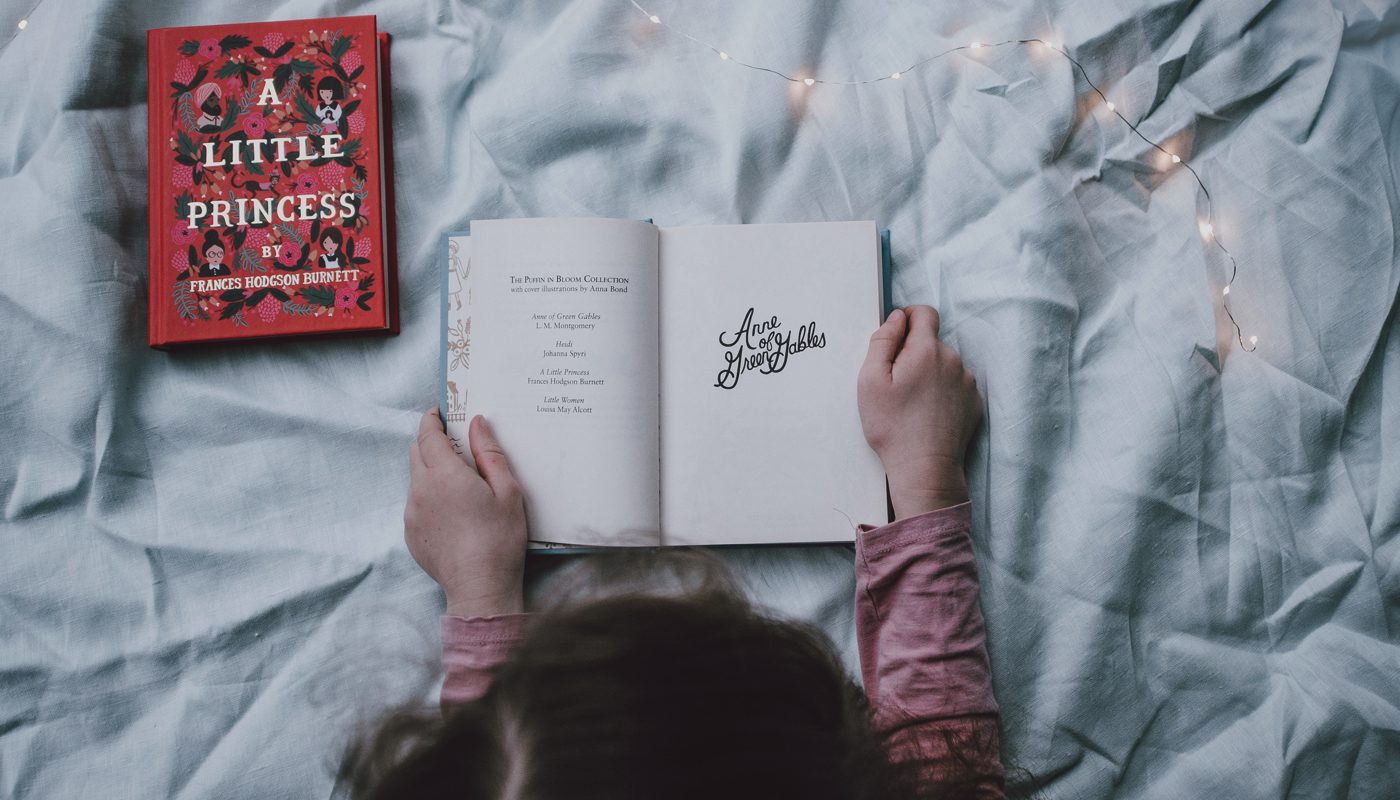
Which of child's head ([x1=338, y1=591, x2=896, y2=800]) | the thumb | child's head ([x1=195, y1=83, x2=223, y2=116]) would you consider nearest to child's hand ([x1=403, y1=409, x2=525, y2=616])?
the thumb

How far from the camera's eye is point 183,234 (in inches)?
27.7

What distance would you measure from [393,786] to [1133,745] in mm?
547

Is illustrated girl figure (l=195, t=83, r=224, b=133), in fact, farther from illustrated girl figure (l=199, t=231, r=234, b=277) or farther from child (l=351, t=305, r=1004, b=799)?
child (l=351, t=305, r=1004, b=799)

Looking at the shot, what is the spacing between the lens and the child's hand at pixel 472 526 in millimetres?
657

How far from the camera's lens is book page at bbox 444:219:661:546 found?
67 cm

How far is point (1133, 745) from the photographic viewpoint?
2.23 ft

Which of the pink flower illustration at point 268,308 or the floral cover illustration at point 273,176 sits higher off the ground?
the floral cover illustration at point 273,176

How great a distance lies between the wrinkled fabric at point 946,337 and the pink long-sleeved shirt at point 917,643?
0.04 meters

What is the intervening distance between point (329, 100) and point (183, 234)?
0.16m

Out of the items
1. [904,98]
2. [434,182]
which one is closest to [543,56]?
[434,182]

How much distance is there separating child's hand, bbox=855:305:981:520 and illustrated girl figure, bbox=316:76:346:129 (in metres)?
0.48

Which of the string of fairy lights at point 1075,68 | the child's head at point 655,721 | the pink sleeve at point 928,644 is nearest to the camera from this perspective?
the child's head at point 655,721

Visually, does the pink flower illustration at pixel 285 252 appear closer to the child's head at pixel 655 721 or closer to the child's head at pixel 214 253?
the child's head at pixel 214 253

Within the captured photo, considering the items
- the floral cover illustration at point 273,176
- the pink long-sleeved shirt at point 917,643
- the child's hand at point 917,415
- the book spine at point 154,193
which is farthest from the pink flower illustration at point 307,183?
the child's hand at point 917,415
